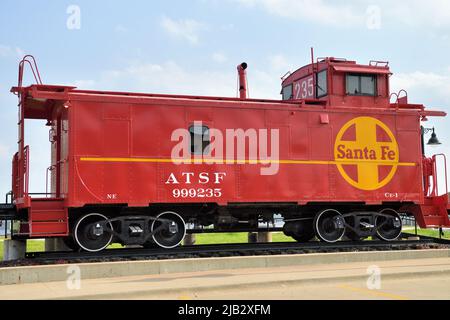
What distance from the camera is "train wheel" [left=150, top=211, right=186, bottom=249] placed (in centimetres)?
1358

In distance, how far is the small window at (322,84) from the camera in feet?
51.2

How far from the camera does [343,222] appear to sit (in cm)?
1506

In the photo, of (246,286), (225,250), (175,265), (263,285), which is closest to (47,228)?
(175,265)

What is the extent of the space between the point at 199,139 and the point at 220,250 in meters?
2.83

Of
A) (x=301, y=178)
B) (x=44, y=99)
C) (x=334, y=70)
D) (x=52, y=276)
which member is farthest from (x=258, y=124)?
(x=52, y=276)

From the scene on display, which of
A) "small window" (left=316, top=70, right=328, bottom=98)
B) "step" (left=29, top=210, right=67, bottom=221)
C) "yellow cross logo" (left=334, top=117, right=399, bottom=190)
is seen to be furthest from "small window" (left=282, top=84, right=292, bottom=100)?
"step" (left=29, top=210, right=67, bottom=221)

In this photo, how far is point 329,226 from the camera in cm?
1528

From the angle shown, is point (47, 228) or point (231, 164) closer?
point (47, 228)

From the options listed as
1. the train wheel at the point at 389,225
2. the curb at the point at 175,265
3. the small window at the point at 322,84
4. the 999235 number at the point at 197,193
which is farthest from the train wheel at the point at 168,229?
the train wheel at the point at 389,225

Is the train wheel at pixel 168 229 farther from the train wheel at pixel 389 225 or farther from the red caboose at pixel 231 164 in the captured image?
the train wheel at pixel 389 225

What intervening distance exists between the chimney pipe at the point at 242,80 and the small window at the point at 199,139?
210 centimetres

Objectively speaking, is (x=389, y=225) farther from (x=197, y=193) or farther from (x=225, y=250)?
(x=197, y=193)

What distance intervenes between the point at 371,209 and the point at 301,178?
2652 mm

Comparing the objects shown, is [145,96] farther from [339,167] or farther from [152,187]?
[339,167]
